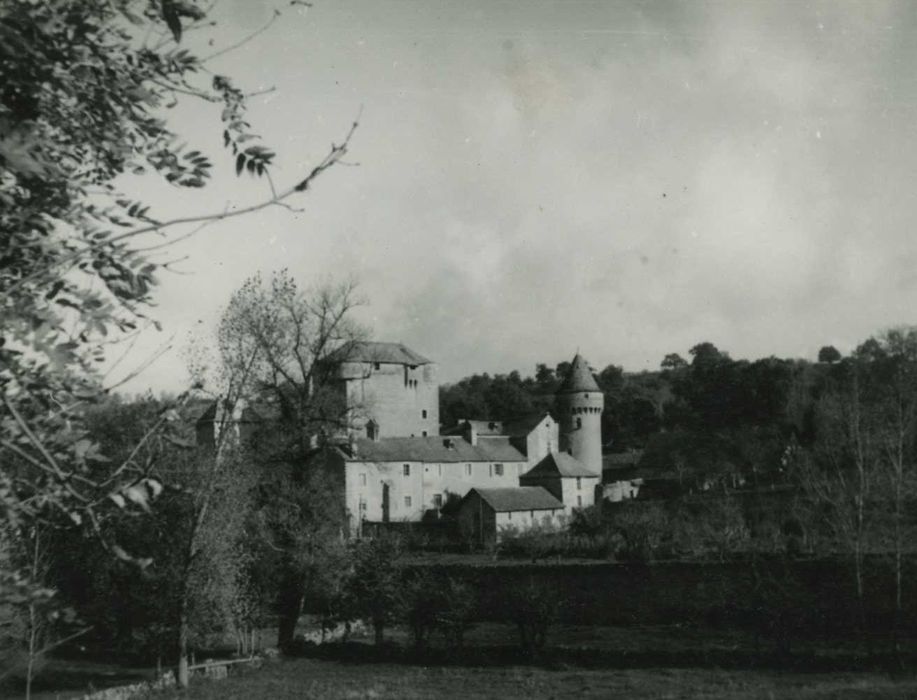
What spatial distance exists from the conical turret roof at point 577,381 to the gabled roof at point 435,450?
304 inches

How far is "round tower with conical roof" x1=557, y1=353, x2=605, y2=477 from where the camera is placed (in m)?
66.2

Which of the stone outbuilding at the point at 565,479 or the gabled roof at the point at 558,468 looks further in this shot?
the gabled roof at the point at 558,468

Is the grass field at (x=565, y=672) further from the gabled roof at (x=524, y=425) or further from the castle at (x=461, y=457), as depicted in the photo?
the gabled roof at (x=524, y=425)

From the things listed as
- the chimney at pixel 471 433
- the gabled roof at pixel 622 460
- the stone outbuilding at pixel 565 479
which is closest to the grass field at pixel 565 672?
the stone outbuilding at pixel 565 479

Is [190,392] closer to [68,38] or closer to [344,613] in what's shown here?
[68,38]

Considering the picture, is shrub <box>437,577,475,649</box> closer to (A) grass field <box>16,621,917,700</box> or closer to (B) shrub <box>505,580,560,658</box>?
(A) grass field <box>16,621,917,700</box>

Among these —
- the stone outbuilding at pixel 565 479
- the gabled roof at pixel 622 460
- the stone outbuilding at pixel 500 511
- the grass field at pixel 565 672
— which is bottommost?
the grass field at pixel 565 672

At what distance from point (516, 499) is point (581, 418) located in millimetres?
17755

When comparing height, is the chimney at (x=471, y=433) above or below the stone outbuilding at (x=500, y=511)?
above

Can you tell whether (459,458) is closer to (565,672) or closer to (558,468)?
(558,468)

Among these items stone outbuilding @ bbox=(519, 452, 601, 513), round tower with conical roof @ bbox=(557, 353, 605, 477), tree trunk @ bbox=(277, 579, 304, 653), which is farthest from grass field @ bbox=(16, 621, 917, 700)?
round tower with conical roof @ bbox=(557, 353, 605, 477)

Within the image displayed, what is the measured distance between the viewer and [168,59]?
4621mm

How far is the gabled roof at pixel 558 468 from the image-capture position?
5928cm

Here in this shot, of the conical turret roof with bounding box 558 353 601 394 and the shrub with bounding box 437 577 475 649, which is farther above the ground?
the conical turret roof with bounding box 558 353 601 394
